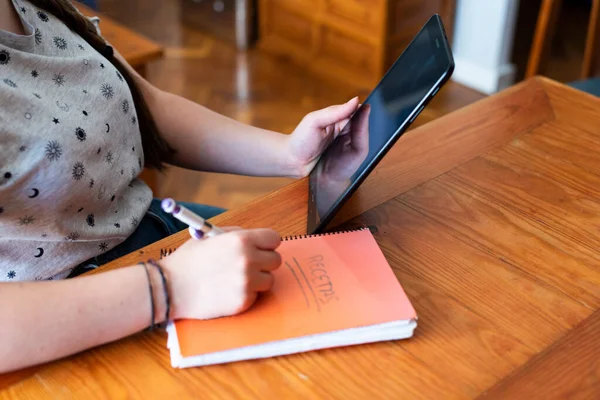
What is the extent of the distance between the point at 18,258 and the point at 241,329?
0.99 ft

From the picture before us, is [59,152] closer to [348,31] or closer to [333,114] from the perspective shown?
[333,114]

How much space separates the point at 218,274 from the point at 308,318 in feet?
0.33

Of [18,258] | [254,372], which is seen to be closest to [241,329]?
[254,372]

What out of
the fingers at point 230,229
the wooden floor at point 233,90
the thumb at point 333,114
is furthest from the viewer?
the wooden floor at point 233,90

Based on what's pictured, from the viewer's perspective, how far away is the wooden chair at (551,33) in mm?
1723

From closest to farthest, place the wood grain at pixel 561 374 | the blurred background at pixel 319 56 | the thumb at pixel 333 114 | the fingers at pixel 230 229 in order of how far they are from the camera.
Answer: the wood grain at pixel 561 374 → the fingers at pixel 230 229 → the thumb at pixel 333 114 → the blurred background at pixel 319 56

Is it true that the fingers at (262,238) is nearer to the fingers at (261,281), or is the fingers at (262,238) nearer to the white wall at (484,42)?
the fingers at (261,281)

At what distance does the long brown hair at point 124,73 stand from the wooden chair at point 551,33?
1.17 m

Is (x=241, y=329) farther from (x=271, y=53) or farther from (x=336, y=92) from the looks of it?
(x=271, y=53)

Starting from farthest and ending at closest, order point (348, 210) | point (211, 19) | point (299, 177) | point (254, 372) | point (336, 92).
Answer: point (211, 19) < point (336, 92) < point (299, 177) < point (348, 210) < point (254, 372)

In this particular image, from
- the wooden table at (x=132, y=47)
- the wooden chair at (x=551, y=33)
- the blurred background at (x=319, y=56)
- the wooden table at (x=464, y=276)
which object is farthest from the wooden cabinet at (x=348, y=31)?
the wooden table at (x=464, y=276)

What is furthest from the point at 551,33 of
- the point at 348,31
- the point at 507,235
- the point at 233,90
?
the point at 233,90

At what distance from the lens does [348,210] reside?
0.86 metres

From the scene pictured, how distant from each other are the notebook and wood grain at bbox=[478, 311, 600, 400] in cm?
11
